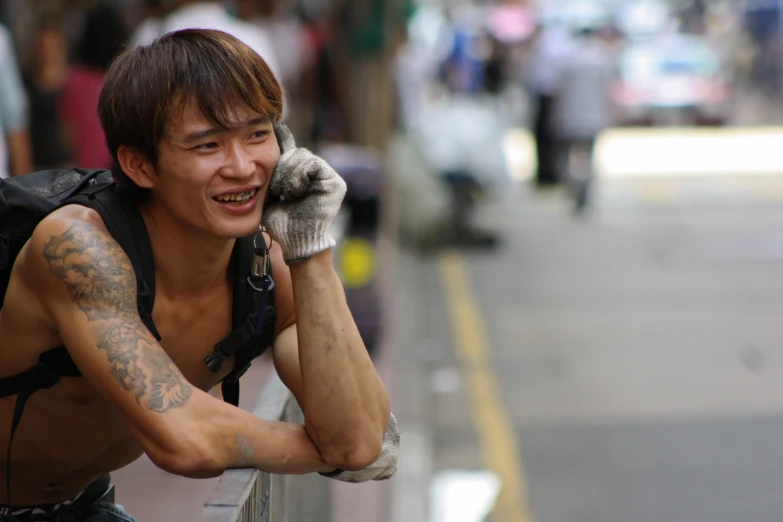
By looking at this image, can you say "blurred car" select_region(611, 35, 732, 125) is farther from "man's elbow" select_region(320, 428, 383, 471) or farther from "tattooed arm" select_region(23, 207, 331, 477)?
"tattooed arm" select_region(23, 207, 331, 477)

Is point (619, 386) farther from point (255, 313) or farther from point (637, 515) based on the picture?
point (255, 313)

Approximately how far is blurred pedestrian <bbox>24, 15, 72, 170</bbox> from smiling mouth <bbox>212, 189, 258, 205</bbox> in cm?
653

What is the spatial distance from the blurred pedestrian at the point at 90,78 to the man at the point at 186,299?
5270 mm

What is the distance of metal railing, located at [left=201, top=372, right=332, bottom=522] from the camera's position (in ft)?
7.50

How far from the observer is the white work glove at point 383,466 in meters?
3.03

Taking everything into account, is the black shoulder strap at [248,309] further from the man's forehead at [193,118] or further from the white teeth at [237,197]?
the man's forehead at [193,118]

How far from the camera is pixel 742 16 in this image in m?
38.5

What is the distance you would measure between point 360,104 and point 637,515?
36.6ft

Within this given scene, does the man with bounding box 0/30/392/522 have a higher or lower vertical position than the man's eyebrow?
lower

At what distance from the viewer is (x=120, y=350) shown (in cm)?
263

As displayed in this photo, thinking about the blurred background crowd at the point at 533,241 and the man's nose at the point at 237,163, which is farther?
the blurred background crowd at the point at 533,241

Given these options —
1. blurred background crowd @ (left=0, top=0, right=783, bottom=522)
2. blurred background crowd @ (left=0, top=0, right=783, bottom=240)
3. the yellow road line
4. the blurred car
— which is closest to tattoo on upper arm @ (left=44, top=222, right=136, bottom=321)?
blurred background crowd @ (left=0, top=0, right=783, bottom=240)

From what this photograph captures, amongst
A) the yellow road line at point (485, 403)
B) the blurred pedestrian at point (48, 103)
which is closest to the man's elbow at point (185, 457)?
the yellow road line at point (485, 403)

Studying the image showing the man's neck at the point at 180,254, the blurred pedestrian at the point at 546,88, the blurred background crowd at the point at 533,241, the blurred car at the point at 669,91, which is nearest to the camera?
the man's neck at the point at 180,254
